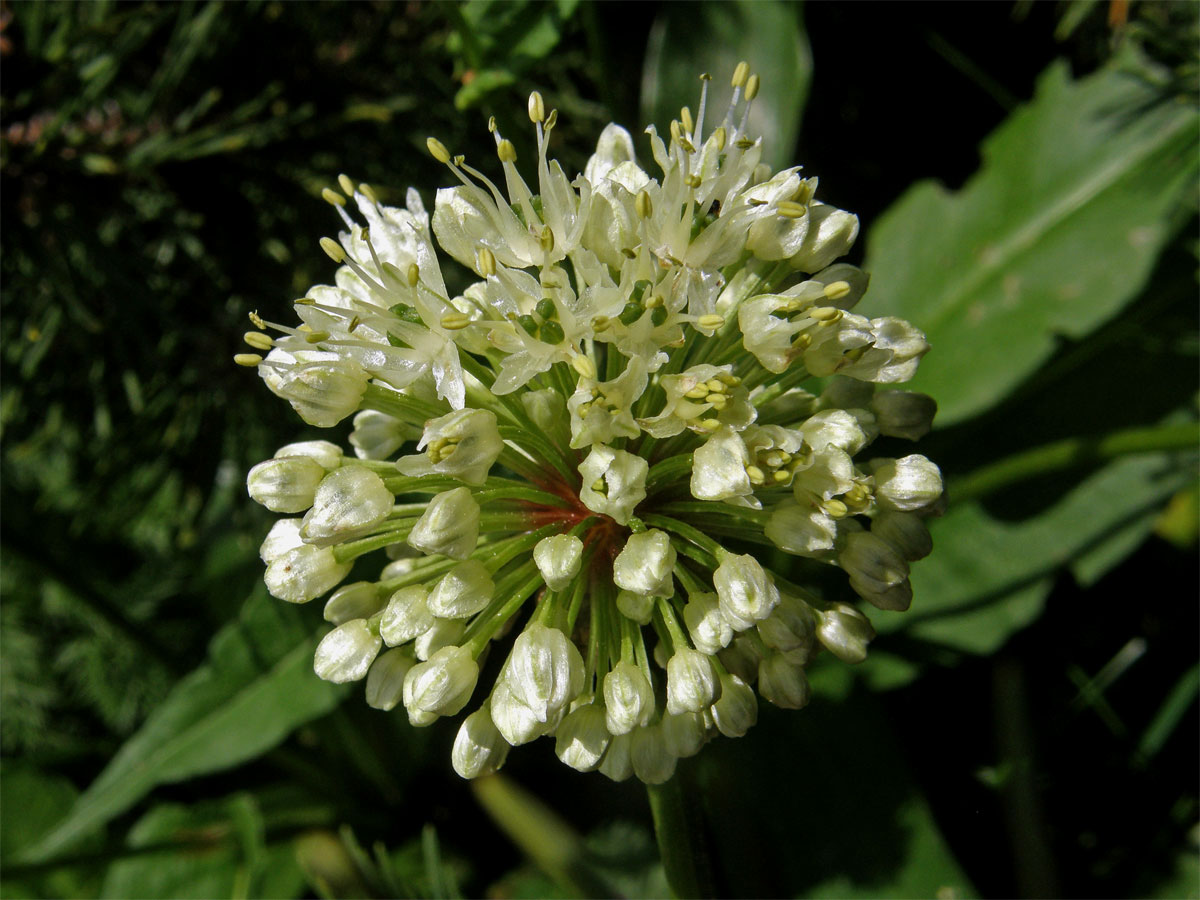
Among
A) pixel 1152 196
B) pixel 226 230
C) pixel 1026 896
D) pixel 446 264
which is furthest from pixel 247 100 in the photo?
pixel 1026 896

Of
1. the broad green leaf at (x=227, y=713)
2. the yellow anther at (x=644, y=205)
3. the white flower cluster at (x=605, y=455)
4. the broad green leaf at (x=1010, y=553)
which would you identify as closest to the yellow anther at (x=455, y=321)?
the white flower cluster at (x=605, y=455)

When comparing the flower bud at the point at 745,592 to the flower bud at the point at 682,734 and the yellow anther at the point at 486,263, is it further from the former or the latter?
the yellow anther at the point at 486,263

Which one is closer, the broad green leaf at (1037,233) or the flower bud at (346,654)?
the flower bud at (346,654)

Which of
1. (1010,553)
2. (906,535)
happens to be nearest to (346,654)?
(906,535)

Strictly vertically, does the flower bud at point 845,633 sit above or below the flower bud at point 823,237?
below

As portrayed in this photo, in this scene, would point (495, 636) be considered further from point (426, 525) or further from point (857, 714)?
point (857, 714)

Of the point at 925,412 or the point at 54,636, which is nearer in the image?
the point at 925,412
